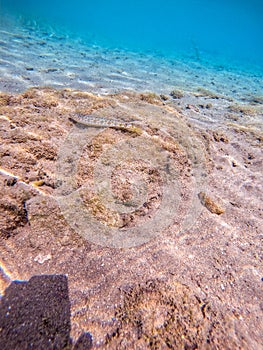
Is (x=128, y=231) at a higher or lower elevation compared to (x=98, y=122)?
lower

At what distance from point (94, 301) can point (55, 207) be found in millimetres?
1622

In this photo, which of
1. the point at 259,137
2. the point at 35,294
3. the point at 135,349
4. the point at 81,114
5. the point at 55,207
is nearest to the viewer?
the point at 135,349

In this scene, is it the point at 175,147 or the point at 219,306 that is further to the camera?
the point at 175,147

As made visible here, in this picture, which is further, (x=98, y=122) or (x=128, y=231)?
(x=98, y=122)

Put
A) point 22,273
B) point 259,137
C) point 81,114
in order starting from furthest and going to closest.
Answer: point 259,137, point 81,114, point 22,273

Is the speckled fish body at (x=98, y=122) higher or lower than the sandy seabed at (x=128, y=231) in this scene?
higher

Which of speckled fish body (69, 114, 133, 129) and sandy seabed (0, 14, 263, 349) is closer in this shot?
sandy seabed (0, 14, 263, 349)

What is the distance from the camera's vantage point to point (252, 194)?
16.7 ft

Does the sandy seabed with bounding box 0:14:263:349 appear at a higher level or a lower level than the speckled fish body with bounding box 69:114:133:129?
lower

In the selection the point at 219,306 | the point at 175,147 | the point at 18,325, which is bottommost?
the point at 18,325

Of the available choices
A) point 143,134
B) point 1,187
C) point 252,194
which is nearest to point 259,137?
point 252,194

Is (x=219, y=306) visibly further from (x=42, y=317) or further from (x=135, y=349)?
(x=42, y=317)

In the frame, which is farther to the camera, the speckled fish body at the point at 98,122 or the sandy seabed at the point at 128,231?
the speckled fish body at the point at 98,122

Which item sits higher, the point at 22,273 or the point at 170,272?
the point at 170,272
